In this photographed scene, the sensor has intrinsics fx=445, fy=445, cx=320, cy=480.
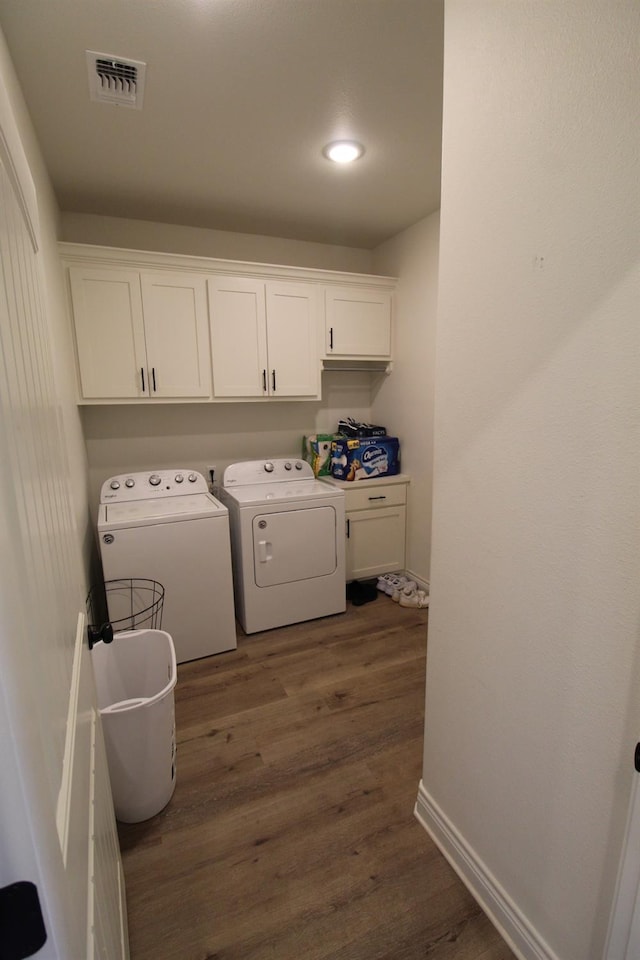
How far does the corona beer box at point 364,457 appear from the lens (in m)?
3.24

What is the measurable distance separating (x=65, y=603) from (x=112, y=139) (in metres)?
2.21

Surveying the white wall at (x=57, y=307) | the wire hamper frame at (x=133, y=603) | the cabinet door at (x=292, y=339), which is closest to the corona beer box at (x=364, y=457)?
the cabinet door at (x=292, y=339)

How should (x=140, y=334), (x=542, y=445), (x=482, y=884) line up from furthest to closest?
1. (x=140, y=334)
2. (x=482, y=884)
3. (x=542, y=445)

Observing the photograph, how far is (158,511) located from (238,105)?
192 cm

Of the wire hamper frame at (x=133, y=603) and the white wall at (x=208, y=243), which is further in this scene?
the white wall at (x=208, y=243)

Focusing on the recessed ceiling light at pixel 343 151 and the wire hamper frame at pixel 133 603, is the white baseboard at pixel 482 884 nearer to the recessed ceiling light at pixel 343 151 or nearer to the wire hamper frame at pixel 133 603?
the wire hamper frame at pixel 133 603

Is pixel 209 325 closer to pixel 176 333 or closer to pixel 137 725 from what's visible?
pixel 176 333

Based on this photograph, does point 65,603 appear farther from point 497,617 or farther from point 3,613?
point 497,617

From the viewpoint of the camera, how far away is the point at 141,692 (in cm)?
188

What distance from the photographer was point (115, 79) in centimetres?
163

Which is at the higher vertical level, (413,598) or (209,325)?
(209,325)

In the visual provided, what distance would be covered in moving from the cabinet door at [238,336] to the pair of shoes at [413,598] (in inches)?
Answer: 68.3

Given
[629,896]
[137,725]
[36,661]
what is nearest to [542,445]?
[629,896]

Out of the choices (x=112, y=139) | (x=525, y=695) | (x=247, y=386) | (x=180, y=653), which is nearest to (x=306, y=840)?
(x=525, y=695)
